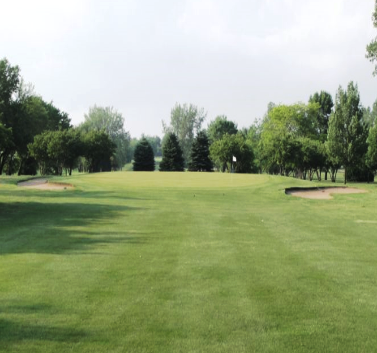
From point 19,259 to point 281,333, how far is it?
6358 millimetres

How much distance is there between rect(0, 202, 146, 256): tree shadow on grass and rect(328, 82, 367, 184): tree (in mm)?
51605

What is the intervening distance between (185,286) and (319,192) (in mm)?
27428

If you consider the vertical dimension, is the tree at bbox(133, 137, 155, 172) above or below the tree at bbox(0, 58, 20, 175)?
below

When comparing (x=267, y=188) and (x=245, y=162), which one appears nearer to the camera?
(x=267, y=188)

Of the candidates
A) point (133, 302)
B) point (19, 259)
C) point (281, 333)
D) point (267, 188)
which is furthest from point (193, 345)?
point (267, 188)

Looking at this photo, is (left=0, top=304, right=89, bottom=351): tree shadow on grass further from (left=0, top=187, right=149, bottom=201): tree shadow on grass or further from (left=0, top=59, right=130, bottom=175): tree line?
(left=0, top=59, right=130, bottom=175): tree line

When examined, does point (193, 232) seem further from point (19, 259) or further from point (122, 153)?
point (122, 153)

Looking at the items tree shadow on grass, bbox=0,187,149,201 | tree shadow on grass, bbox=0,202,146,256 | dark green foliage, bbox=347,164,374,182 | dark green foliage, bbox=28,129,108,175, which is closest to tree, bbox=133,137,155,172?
dark green foliage, bbox=28,129,108,175

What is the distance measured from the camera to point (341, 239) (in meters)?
12.8

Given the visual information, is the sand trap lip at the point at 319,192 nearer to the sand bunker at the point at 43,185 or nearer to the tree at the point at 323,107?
the sand bunker at the point at 43,185

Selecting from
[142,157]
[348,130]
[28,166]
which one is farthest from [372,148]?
[28,166]

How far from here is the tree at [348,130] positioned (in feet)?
209

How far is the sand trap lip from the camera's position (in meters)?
30.6

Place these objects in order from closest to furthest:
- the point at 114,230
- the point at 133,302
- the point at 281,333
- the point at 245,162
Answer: the point at 281,333 < the point at 133,302 < the point at 114,230 < the point at 245,162
